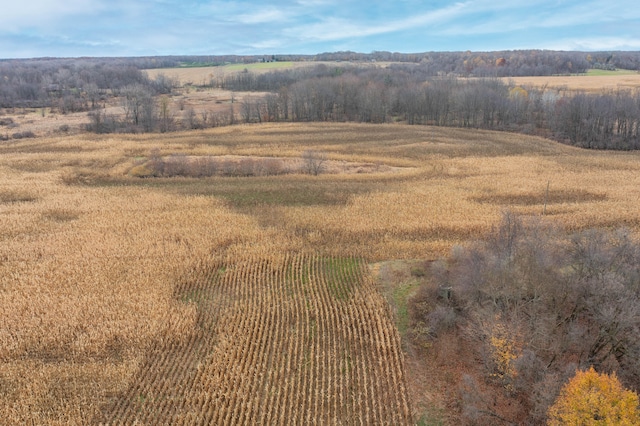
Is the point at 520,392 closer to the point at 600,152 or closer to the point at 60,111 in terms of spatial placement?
the point at 600,152

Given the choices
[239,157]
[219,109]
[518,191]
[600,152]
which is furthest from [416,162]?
[219,109]

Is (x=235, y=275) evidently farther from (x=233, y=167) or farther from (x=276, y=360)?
(x=233, y=167)

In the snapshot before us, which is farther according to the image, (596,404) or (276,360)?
(276,360)

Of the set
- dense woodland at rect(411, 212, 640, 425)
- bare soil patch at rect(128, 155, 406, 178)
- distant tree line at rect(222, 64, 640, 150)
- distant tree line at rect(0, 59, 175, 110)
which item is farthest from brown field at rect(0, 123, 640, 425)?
distant tree line at rect(0, 59, 175, 110)

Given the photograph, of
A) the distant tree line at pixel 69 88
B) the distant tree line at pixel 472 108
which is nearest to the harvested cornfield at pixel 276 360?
A: the distant tree line at pixel 472 108

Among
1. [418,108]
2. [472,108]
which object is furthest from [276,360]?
[472,108]

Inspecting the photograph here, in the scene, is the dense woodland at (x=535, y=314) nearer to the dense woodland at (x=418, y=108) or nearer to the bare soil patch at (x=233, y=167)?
the bare soil patch at (x=233, y=167)
